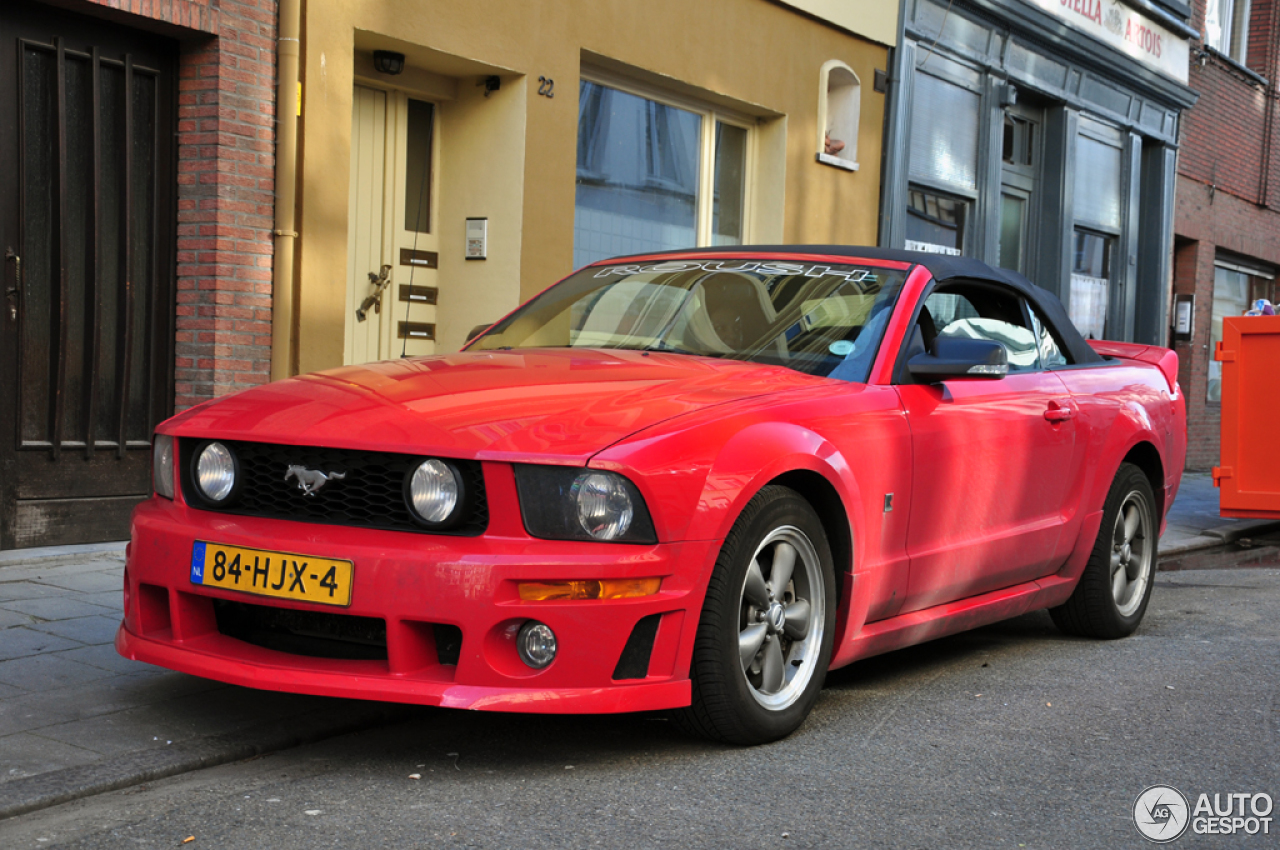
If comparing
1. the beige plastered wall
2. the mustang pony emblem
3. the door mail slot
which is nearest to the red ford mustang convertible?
the mustang pony emblem

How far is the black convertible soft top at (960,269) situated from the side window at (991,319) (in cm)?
6

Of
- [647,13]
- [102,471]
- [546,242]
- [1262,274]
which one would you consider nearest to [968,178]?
[647,13]

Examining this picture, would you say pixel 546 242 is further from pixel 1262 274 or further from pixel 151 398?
pixel 1262 274

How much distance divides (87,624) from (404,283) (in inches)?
173

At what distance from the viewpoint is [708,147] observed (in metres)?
11.6

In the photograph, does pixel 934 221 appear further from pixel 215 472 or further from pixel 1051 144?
pixel 215 472

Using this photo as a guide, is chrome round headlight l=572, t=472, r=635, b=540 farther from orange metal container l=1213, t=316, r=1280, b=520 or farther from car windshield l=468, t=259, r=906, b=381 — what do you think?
orange metal container l=1213, t=316, r=1280, b=520

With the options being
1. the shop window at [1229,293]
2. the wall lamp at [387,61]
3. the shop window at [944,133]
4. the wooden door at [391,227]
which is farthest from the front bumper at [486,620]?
the shop window at [1229,293]

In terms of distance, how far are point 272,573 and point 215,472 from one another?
44 cm

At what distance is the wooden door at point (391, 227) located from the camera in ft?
29.6

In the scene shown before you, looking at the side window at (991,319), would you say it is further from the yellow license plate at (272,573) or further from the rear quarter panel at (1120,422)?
the yellow license plate at (272,573)

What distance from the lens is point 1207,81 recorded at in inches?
770

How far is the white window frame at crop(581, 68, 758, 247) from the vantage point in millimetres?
10875

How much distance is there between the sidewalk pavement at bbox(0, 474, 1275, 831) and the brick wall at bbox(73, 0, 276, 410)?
7.00 feet
